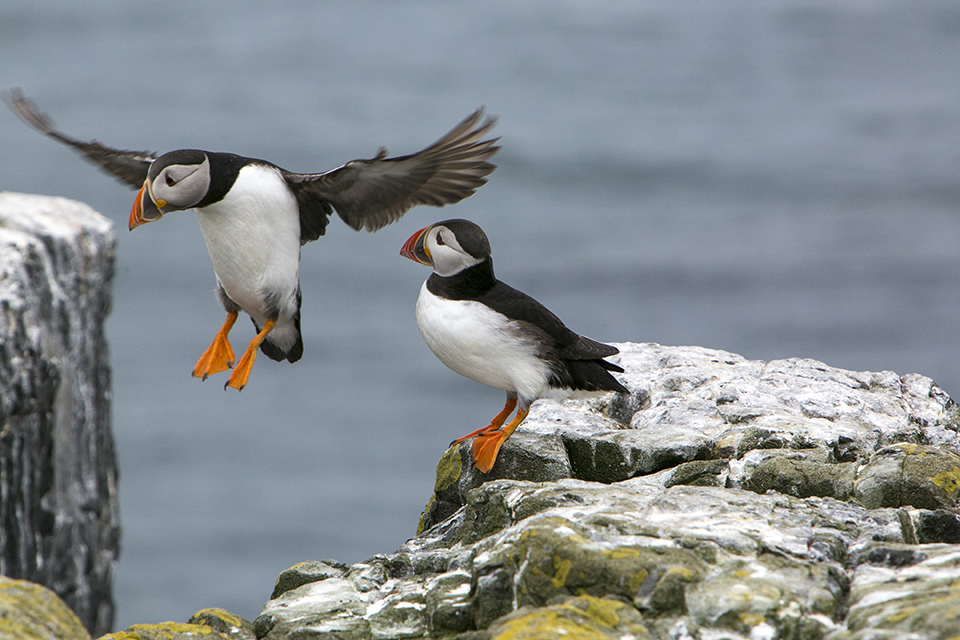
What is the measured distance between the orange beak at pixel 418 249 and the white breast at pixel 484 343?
0.16 m

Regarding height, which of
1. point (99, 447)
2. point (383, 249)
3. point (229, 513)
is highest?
point (383, 249)

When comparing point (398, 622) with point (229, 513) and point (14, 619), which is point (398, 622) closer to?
point (14, 619)

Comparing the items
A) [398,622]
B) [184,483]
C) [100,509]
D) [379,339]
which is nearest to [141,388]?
[184,483]

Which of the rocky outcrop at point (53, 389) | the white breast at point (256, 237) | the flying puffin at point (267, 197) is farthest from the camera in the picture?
the rocky outcrop at point (53, 389)

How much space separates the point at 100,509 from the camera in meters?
7.96

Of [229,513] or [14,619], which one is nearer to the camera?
[14,619]

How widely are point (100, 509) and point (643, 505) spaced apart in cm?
593

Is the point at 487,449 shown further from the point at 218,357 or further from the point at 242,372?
the point at 218,357

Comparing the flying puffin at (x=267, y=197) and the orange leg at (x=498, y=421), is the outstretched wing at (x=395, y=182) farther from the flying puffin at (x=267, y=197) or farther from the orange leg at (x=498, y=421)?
the orange leg at (x=498, y=421)

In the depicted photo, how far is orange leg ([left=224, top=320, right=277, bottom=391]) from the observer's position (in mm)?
4977

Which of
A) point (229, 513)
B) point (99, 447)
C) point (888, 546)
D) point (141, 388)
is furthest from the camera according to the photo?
point (141, 388)

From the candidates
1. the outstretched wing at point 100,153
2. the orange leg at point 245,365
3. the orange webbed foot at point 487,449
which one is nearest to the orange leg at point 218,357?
the orange leg at point 245,365

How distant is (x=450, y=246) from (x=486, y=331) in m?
0.38

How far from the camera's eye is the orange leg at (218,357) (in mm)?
5281
